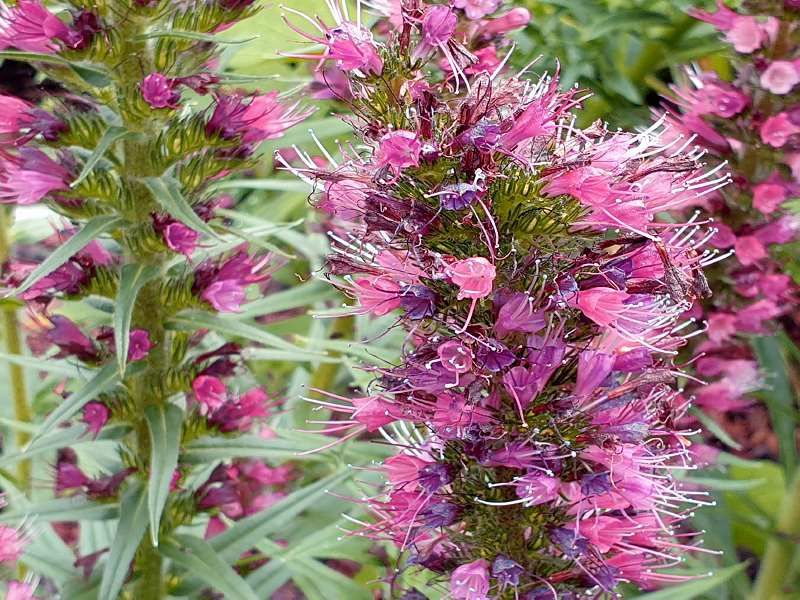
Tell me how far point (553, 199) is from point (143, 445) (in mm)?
1094

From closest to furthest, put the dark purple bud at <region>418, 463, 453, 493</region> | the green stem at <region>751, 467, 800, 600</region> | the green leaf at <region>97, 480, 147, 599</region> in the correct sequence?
1. the dark purple bud at <region>418, 463, 453, 493</region>
2. the green leaf at <region>97, 480, 147, 599</region>
3. the green stem at <region>751, 467, 800, 600</region>

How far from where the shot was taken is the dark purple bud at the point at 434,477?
1.50 m

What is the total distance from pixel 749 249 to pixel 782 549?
98 cm

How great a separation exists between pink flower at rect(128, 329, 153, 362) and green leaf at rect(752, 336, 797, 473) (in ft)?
6.32

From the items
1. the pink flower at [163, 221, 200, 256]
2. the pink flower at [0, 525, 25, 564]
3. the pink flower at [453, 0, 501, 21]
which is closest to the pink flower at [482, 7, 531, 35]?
the pink flower at [453, 0, 501, 21]

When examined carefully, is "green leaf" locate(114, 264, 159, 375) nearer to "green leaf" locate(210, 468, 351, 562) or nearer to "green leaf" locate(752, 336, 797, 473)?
"green leaf" locate(210, 468, 351, 562)

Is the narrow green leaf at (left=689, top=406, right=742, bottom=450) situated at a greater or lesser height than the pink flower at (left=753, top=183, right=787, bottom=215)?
lesser

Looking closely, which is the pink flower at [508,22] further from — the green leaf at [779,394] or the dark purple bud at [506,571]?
the green leaf at [779,394]

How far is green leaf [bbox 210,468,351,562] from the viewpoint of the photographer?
211cm

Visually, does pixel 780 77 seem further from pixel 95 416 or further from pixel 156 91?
pixel 95 416

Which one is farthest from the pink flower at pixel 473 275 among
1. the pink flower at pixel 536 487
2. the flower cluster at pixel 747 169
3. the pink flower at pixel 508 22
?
the flower cluster at pixel 747 169

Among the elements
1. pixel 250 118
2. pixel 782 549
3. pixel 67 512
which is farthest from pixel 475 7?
pixel 782 549

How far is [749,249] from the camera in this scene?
2.53 metres

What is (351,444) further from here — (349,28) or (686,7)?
(686,7)
